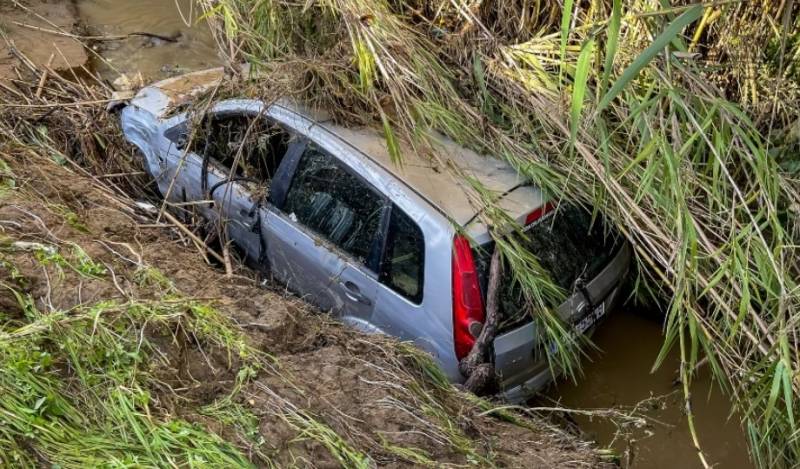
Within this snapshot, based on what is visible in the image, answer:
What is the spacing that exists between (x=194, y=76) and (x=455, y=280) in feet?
10.1

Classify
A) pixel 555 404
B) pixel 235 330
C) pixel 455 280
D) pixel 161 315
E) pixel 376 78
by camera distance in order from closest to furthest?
1. pixel 161 315
2. pixel 235 330
3. pixel 455 280
4. pixel 376 78
5. pixel 555 404

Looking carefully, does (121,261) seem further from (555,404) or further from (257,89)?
(555,404)

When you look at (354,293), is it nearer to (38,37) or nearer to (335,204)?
(335,204)

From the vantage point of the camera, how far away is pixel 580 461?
301 centimetres

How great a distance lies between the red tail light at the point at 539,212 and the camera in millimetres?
3463

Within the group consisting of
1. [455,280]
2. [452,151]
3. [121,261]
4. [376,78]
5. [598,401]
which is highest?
[376,78]

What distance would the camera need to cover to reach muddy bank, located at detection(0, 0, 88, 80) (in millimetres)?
6520

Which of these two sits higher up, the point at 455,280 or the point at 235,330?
the point at 455,280

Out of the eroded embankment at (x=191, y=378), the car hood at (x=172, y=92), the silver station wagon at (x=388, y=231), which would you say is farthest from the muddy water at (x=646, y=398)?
the car hood at (x=172, y=92)

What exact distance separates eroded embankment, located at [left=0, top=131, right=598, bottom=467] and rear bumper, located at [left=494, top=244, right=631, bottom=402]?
23 centimetres

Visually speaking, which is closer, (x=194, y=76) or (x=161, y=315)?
(x=161, y=315)

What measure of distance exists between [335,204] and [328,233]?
0.17m

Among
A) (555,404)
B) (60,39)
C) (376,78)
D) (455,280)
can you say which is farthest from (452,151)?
(60,39)

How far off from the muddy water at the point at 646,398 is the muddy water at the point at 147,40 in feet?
17.8
